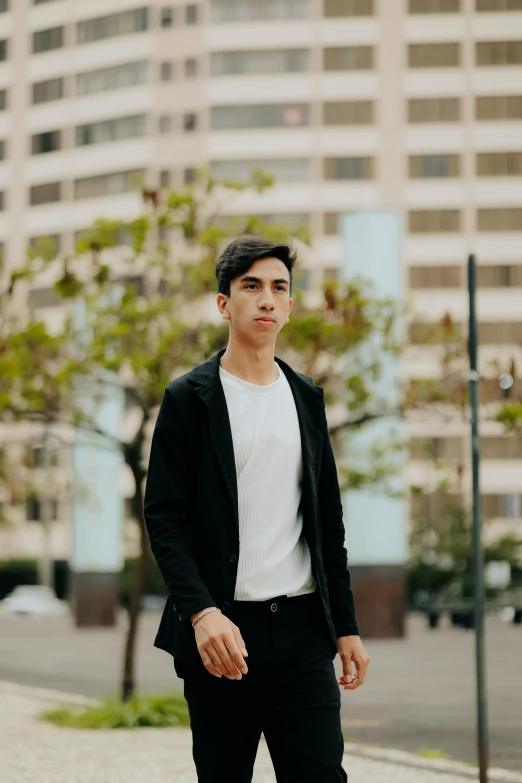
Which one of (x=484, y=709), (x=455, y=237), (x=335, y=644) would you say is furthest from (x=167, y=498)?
(x=455, y=237)

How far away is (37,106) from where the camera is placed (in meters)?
89.6

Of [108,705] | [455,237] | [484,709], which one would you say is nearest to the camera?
[484,709]

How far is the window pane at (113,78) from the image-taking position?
282 feet

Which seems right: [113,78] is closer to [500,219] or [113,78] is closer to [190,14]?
[190,14]

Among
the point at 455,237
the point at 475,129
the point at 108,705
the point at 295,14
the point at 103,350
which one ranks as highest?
the point at 295,14

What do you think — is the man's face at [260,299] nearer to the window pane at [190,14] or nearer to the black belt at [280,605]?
the black belt at [280,605]

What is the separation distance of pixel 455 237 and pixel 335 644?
79455 mm

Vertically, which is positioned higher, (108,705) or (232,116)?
(232,116)

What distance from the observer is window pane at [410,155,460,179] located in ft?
271

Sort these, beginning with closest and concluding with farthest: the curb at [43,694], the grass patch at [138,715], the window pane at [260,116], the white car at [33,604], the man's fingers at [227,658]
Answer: the man's fingers at [227,658]
the grass patch at [138,715]
the curb at [43,694]
the white car at [33,604]
the window pane at [260,116]

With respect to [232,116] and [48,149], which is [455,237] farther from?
[48,149]

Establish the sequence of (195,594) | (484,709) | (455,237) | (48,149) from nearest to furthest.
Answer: (195,594) < (484,709) < (455,237) < (48,149)

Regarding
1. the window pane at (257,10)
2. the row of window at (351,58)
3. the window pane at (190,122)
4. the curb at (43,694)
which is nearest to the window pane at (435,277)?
the row of window at (351,58)

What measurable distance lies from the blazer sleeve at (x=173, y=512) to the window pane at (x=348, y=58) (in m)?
80.2
